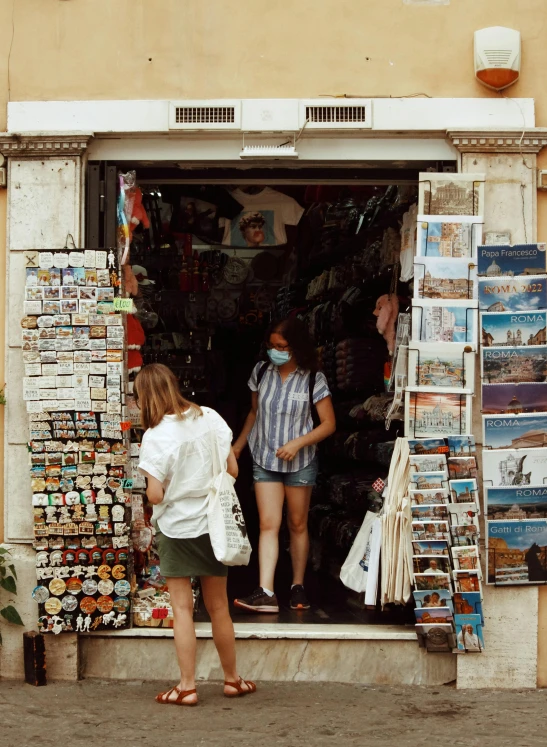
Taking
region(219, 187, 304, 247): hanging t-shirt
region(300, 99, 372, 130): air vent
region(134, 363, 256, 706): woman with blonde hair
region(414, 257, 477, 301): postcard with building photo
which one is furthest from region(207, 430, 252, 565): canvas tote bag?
region(219, 187, 304, 247): hanging t-shirt

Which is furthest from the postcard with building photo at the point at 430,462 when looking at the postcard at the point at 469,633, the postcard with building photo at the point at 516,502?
the postcard at the point at 469,633

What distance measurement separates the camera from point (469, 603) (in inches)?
A: 245

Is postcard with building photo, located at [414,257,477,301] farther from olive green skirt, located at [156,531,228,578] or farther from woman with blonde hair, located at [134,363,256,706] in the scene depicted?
olive green skirt, located at [156,531,228,578]

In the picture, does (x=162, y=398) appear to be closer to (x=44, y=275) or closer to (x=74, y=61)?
(x=44, y=275)

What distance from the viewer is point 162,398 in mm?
5688

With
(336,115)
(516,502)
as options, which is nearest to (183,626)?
(516,502)

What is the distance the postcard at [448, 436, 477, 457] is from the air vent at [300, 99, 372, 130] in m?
1.81

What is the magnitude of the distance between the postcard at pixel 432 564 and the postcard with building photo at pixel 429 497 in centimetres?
29

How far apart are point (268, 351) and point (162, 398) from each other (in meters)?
1.76

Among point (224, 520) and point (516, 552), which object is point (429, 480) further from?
point (224, 520)

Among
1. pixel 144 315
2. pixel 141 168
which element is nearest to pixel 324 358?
pixel 144 315

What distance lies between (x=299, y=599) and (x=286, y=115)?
9.64ft

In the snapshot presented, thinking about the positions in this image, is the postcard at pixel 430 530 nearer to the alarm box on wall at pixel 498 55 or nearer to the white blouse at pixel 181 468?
the white blouse at pixel 181 468

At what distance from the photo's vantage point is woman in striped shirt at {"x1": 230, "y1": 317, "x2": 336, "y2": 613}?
7.25 meters
